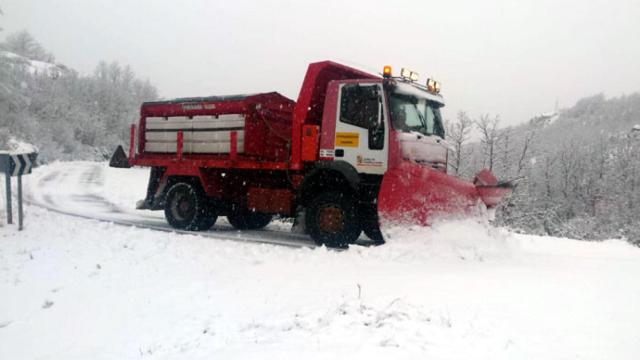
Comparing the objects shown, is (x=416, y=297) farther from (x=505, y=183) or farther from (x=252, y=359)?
(x=505, y=183)

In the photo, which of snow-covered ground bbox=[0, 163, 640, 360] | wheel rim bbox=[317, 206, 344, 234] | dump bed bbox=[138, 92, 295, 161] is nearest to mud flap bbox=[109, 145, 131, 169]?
dump bed bbox=[138, 92, 295, 161]

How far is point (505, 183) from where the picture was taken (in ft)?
26.6

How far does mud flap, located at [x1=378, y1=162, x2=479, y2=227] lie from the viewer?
25.0 ft

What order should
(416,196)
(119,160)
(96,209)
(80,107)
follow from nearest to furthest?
(416,196), (119,160), (96,209), (80,107)

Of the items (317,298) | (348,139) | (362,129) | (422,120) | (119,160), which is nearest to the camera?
(317,298)

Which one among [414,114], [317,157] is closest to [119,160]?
[317,157]

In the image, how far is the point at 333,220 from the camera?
8617 mm

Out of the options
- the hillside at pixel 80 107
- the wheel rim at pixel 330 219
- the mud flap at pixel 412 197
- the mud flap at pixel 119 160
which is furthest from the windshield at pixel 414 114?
the hillside at pixel 80 107

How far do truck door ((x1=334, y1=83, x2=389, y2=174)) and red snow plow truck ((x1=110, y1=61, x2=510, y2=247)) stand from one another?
0.06 ft

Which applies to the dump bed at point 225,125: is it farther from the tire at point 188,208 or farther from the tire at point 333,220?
the tire at point 333,220

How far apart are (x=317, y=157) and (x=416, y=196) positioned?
2052mm

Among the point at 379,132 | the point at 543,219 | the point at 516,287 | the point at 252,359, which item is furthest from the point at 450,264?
the point at 543,219

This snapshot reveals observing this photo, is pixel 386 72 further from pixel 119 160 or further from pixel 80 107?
pixel 80 107

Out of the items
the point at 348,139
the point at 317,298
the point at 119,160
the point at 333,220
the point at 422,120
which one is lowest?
the point at 317,298
